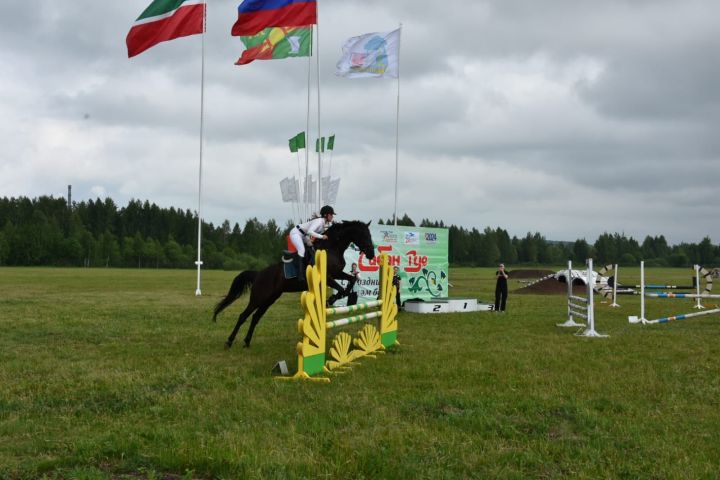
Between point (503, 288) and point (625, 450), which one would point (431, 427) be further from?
point (503, 288)

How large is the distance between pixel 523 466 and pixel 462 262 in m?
114

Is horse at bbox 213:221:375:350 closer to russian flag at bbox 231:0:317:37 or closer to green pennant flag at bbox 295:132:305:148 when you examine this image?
russian flag at bbox 231:0:317:37

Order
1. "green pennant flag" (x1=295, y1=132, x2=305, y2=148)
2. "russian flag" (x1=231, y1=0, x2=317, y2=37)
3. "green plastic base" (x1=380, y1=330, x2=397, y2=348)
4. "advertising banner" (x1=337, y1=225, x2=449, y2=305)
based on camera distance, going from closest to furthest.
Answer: "green plastic base" (x1=380, y1=330, x2=397, y2=348) → "russian flag" (x1=231, y1=0, x2=317, y2=37) → "advertising banner" (x1=337, y1=225, x2=449, y2=305) → "green pennant flag" (x1=295, y1=132, x2=305, y2=148)

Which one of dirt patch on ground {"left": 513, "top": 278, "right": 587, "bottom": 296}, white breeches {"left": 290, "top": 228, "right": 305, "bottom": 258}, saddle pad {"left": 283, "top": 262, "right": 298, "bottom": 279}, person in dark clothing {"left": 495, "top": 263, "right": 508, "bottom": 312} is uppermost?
white breeches {"left": 290, "top": 228, "right": 305, "bottom": 258}

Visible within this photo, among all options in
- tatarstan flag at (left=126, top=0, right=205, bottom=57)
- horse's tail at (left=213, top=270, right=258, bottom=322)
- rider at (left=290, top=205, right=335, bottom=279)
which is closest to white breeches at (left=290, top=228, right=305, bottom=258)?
rider at (left=290, top=205, right=335, bottom=279)

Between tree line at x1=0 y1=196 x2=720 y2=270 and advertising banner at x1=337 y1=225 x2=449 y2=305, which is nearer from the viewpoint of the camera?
advertising banner at x1=337 y1=225 x2=449 y2=305

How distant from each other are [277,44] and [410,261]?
791 cm

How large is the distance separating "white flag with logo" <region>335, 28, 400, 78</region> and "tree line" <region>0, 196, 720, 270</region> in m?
61.9

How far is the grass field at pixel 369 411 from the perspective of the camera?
4117mm

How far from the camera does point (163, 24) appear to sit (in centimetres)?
1872

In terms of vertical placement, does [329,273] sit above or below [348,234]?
below

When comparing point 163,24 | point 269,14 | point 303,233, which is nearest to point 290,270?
point 303,233

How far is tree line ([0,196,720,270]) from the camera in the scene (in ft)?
318

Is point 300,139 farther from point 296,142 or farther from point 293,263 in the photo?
point 293,263
